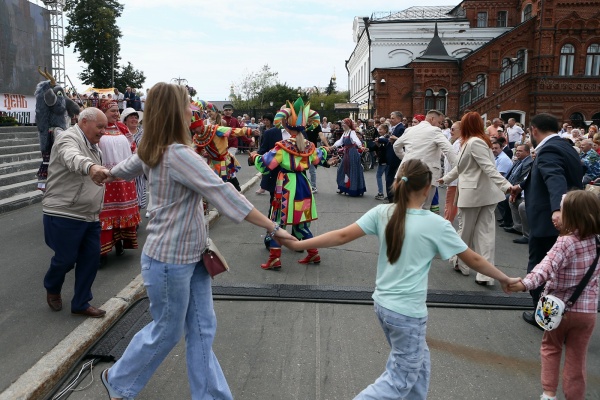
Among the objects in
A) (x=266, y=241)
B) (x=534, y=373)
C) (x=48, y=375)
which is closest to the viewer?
(x=48, y=375)

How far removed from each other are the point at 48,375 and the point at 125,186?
3249 millimetres

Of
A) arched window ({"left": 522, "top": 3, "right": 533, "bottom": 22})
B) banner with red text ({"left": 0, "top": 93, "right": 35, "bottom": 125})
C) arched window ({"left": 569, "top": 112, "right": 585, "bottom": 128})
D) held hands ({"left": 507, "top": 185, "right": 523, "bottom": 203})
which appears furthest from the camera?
arched window ({"left": 522, "top": 3, "right": 533, "bottom": 22})

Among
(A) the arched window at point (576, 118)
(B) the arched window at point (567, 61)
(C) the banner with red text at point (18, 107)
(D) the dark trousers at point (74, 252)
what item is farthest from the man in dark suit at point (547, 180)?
(B) the arched window at point (567, 61)

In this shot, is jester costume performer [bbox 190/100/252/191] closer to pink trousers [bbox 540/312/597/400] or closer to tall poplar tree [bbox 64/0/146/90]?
pink trousers [bbox 540/312/597/400]

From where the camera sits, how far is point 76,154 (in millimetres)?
3975

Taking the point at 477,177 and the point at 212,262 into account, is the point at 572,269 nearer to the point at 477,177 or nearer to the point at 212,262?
the point at 212,262

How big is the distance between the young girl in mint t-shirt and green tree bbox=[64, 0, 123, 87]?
45.8 m

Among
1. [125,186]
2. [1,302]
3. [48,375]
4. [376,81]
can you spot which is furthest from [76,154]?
[376,81]

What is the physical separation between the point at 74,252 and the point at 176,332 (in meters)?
1.84

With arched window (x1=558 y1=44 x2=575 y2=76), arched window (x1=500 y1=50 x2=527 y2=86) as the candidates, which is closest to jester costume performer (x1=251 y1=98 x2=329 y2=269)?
arched window (x1=500 y1=50 x2=527 y2=86)

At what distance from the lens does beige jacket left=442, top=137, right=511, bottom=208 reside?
5871 mm

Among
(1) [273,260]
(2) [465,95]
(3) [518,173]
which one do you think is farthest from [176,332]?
(2) [465,95]

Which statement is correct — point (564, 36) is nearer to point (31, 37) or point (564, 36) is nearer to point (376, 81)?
point (376, 81)

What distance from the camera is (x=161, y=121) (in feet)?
9.28
